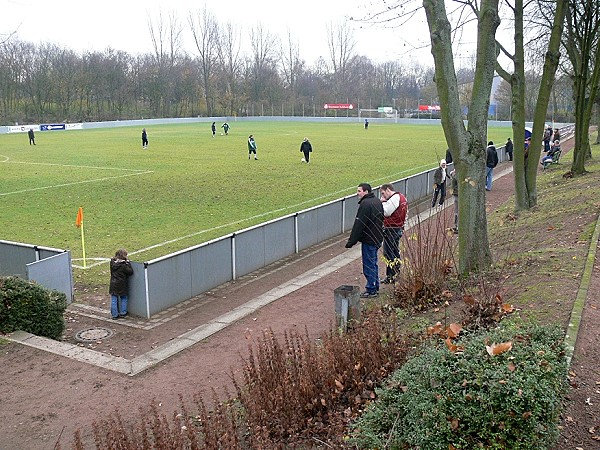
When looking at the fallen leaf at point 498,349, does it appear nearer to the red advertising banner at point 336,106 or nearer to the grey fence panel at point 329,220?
the grey fence panel at point 329,220

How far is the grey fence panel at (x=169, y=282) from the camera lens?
1066cm

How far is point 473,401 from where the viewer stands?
14.0ft

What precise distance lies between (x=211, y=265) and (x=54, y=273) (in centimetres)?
283

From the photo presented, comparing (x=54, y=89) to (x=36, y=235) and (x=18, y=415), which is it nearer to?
(x=36, y=235)

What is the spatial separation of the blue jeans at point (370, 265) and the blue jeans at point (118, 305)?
13.6 ft

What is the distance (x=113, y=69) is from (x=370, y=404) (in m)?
96.5

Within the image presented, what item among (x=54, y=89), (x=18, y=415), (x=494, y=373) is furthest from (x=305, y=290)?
(x=54, y=89)

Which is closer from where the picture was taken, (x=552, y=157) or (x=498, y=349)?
(x=498, y=349)

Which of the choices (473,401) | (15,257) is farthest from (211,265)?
(473,401)

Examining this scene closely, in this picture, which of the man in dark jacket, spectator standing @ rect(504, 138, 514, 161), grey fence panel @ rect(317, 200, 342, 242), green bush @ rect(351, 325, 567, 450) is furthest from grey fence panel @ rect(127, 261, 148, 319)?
spectator standing @ rect(504, 138, 514, 161)

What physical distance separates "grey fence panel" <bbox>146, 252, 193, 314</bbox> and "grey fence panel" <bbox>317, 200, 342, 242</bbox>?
4964 millimetres

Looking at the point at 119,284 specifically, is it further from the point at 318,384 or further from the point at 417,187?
the point at 417,187

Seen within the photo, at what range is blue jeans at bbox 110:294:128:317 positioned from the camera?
34.7 feet

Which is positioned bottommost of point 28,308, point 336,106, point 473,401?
point 28,308
